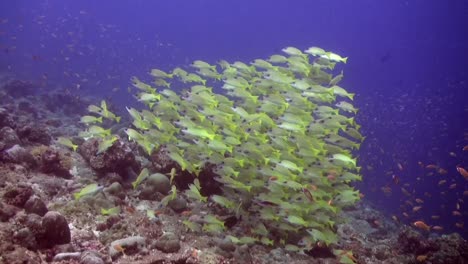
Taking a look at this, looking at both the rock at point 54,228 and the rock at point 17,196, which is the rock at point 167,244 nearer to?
the rock at point 54,228

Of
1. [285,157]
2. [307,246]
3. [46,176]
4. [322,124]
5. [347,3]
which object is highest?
[347,3]

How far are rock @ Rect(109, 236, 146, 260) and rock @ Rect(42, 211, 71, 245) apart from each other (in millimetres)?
824

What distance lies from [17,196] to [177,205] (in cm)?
360

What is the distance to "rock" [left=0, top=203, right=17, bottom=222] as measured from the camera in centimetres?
608

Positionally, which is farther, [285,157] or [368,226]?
[368,226]

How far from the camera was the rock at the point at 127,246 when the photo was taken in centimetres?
621

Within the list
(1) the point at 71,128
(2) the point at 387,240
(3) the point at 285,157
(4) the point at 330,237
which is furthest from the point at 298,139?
(1) the point at 71,128

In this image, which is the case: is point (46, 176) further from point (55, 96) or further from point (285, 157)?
point (55, 96)

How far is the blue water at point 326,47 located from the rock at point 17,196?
2456cm

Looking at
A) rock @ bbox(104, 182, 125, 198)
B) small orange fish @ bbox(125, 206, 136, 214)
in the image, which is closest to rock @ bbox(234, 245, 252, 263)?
small orange fish @ bbox(125, 206, 136, 214)

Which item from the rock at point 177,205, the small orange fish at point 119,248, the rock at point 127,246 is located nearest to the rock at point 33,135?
the rock at point 177,205

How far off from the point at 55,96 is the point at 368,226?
21422mm

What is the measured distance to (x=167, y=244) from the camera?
6.80 metres

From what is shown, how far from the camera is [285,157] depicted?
866 cm
